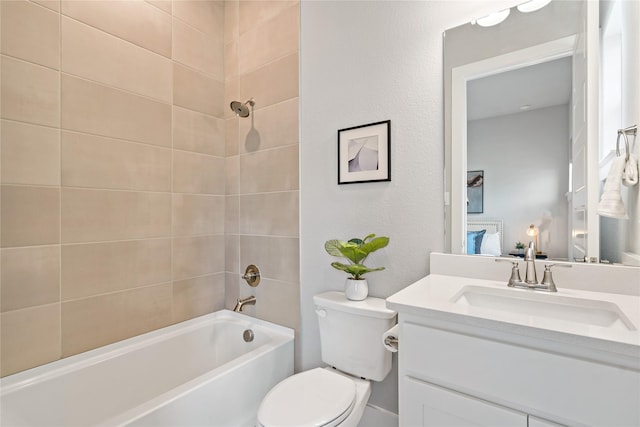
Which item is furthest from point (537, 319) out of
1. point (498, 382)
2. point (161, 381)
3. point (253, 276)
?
point (161, 381)

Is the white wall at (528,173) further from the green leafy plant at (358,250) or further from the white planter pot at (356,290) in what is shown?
the white planter pot at (356,290)

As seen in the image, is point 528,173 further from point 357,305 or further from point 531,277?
point 357,305

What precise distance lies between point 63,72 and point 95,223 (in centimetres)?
72

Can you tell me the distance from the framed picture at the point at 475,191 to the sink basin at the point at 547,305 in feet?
1.12

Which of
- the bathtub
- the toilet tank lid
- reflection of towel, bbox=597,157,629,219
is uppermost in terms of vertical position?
reflection of towel, bbox=597,157,629,219

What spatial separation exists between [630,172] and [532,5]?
2.34 ft

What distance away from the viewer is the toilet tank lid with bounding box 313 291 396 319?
1335mm

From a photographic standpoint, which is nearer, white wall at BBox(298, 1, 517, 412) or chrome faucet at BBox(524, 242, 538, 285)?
chrome faucet at BBox(524, 242, 538, 285)

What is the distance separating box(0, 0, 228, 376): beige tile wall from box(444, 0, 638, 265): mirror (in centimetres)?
152

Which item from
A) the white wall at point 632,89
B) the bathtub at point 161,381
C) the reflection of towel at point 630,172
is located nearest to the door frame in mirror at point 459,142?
the white wall at point 632,89

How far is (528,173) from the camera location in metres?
1.19

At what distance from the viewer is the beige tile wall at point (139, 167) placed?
1.38 metres

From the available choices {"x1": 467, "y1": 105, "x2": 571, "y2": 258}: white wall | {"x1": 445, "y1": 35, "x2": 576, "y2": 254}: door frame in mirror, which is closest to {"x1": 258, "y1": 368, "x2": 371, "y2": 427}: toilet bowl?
{"x1": 445, "y1": 35, "x2": 576, "y2": 254}: door frame in mirror

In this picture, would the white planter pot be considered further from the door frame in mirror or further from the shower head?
the shower head
